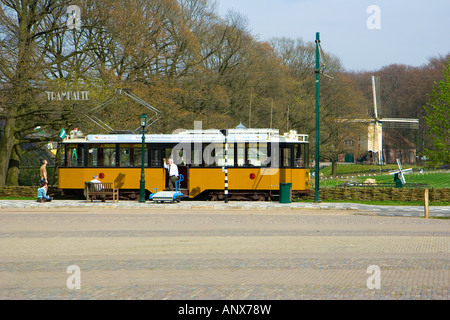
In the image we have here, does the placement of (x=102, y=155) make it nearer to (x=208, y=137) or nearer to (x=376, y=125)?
(x=208, y=137)

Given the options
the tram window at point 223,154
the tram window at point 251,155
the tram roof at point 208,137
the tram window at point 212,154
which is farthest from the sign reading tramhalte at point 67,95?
the tram window at point 251,155

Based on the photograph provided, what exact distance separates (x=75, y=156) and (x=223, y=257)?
20.5 meters

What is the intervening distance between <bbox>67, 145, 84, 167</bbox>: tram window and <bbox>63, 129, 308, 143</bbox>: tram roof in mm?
372

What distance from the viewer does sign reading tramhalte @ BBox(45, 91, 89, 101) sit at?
3409cm

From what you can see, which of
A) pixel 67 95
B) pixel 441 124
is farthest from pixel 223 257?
pixel 441 124

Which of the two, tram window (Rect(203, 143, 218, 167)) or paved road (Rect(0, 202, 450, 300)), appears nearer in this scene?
paved road (Rect(0, 202, 450, 300))

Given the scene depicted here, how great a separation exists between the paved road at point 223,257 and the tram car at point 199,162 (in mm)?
7530

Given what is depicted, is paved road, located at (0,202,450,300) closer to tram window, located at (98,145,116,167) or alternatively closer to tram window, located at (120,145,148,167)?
tram window, located at (120,145,148,167)

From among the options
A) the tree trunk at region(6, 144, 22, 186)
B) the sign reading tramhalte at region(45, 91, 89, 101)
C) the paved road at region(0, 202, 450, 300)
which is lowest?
the paved road at region(0, 202, 450, 300)

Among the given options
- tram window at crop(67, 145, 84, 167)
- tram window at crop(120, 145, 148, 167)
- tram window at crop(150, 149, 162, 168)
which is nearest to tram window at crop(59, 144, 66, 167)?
tram window at crop(67, 145, 84, 167)

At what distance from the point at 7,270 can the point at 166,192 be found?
1734 centimetres
